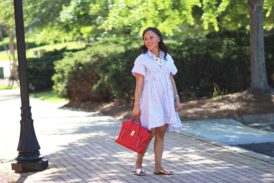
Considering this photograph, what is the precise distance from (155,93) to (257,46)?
7.08 meters

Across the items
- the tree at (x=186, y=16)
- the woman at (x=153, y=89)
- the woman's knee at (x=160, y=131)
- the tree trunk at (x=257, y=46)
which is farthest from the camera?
the tree trunk at (x=257, y=46)

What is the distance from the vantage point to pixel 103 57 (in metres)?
16.7

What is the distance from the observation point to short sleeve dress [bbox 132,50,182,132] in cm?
700

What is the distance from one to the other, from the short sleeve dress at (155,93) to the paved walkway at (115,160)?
2.37 feet

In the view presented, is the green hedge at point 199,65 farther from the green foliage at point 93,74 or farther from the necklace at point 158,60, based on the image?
the necklace at point 158,60

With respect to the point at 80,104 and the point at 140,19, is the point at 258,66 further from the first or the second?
the point at 80,104

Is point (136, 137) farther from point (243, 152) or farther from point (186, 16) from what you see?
point (186, 16)

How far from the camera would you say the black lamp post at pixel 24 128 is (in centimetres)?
794

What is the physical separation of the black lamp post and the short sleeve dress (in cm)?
174

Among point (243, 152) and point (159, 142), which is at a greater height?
point (159, 142)

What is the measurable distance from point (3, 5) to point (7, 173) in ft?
60.7

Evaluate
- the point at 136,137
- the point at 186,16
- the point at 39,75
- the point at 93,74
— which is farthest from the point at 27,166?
the point at 39,75

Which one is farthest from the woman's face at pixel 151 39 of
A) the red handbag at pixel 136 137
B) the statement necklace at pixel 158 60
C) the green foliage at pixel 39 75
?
the green foliage at pixel 39 75

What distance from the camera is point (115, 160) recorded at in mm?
8492
